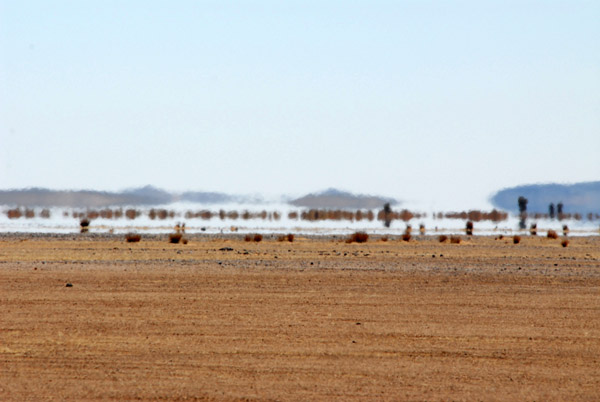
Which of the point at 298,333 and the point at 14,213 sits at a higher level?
the point at 14,213

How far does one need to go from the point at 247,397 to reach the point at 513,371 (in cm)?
365

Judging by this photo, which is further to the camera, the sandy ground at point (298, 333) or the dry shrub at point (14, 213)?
the dry shrub at point (14, 213)

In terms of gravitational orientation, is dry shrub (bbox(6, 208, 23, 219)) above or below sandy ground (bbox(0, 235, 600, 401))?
above

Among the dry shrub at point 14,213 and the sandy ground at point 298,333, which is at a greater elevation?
the dry shrub at point 14,213

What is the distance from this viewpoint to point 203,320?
14914 millimetres

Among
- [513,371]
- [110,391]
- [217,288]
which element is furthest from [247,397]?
[217,288]

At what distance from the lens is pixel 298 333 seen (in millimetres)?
13578

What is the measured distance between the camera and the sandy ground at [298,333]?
10.0m

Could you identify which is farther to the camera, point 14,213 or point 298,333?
point 14,213

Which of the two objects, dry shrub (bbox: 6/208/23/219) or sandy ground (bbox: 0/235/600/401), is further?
dry shrub (bbox: 6/208/23/219)

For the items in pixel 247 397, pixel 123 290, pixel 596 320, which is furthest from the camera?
pixel 123 290

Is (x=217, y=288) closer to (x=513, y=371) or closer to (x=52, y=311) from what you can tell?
(x=52, y=311)

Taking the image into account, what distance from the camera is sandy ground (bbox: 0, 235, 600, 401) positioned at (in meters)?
10.0

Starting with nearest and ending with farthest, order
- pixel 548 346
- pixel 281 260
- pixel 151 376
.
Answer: pixel 151 376 < pixel 548 346 < pixel 281 260
